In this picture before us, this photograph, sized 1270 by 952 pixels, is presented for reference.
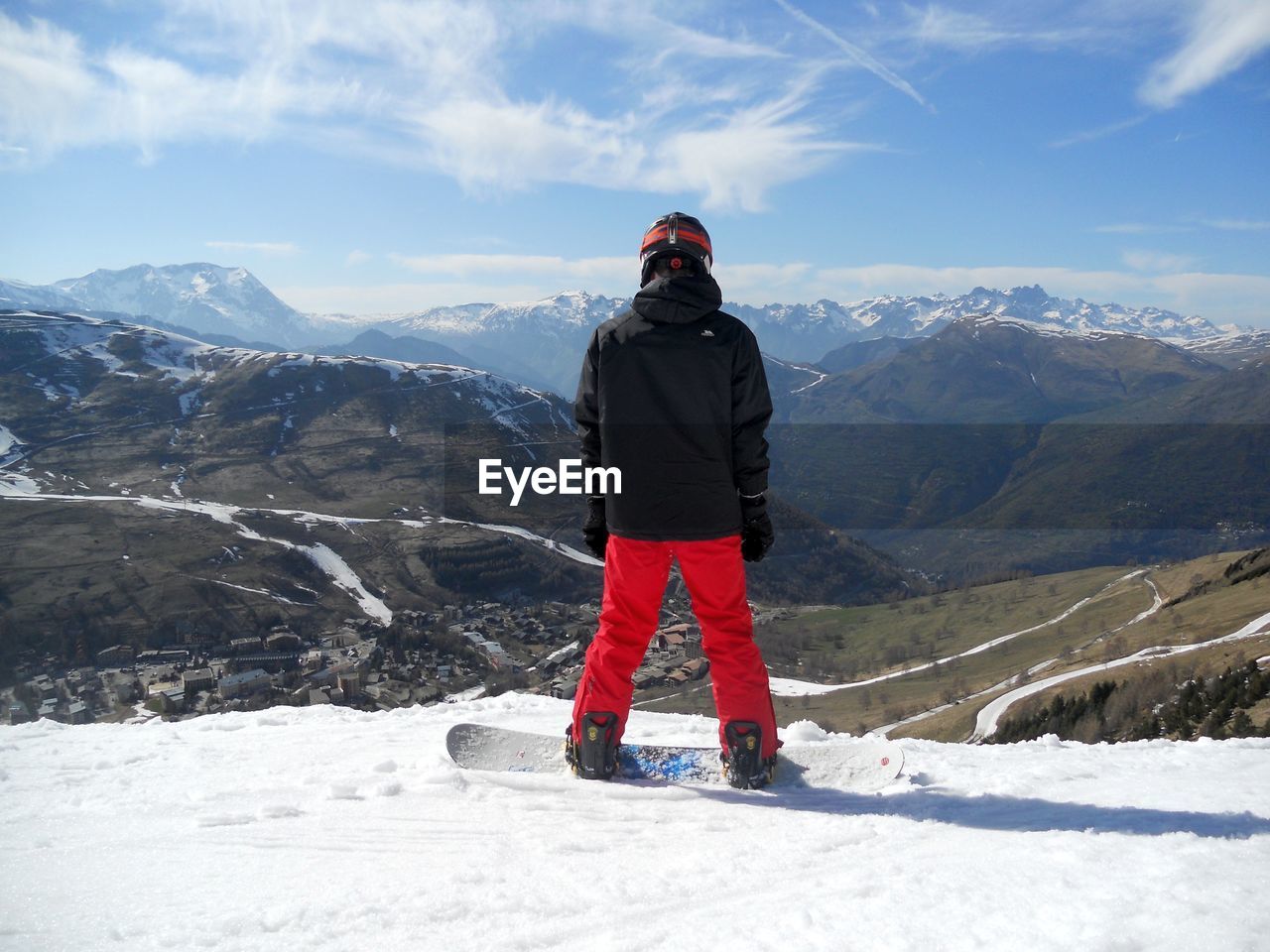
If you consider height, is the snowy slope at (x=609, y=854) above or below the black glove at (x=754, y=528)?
below

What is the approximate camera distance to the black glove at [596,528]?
5379mm

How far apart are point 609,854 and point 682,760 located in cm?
184

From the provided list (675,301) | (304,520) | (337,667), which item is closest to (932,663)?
(337,667)

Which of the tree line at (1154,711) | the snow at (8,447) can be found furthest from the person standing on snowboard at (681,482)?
the snow at (8,447)

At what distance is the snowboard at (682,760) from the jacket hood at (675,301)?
3068 mm

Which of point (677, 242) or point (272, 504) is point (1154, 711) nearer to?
point (677, 242)

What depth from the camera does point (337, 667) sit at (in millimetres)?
55812

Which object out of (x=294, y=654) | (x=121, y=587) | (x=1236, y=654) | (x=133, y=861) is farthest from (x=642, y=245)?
(x=121, y=587)

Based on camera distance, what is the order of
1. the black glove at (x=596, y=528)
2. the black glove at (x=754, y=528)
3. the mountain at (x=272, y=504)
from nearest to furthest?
1. the black glove at (x=754, y=528)
2. the black glove at (x=596, y=528)
3. the mountain at (x=272, y=504)

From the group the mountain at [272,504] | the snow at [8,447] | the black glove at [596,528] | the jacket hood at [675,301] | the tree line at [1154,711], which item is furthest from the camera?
the snow at [8,447]

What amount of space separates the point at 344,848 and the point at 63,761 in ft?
10.4

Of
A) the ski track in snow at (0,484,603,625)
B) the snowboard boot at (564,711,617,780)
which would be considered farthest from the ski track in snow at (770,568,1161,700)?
the snowboard boot at (564,711,617,780)

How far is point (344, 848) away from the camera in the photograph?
11.8 ft

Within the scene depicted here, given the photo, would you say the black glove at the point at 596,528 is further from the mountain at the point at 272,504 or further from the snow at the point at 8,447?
the snow at the point at 8,447
